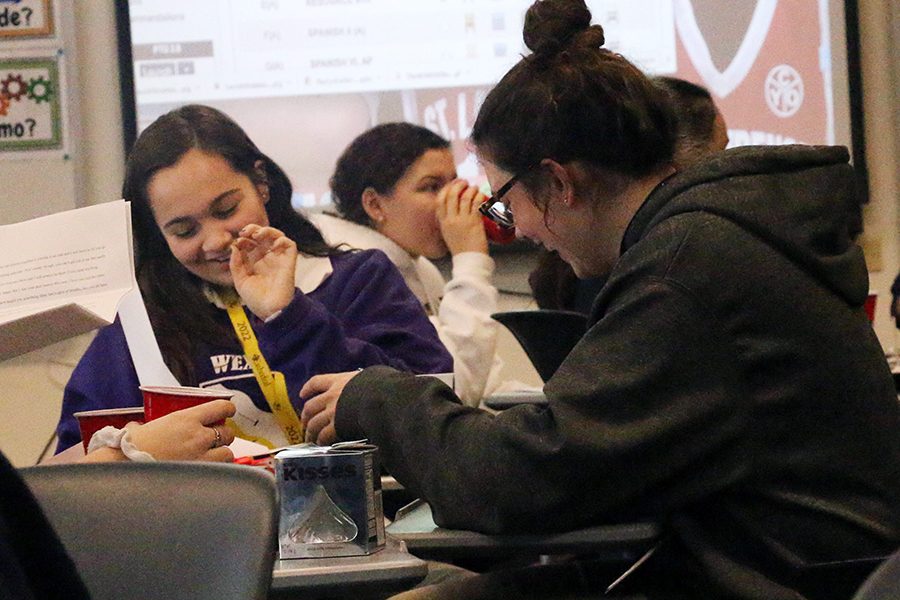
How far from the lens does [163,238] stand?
217 cm

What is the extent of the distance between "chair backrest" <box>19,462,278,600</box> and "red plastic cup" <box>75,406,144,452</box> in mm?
403

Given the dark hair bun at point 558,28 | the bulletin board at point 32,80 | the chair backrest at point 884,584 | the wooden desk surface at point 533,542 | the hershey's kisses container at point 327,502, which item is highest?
the bulletin board at point 32,80

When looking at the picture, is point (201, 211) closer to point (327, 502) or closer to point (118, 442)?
point (118, 442)

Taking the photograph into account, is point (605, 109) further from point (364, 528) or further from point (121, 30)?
point (121, 30)

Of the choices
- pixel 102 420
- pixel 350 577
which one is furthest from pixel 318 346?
pixel 350 577

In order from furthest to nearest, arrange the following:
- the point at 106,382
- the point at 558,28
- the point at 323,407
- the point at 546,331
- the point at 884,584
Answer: the point at 106,382
the point at 546,331
the point at 323,407
the point at 558,28
the point at 884,584

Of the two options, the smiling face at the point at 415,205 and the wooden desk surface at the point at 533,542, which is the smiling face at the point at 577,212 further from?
the smiling face at the point at 415,205

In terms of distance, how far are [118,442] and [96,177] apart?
2414 mm

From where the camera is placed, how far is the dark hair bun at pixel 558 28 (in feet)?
4.71

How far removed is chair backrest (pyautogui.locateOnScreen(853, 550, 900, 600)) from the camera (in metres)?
0.69

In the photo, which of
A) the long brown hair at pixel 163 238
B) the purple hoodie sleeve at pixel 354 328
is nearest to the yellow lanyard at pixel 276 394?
the purple hoodie sleeve at pixel 354 328

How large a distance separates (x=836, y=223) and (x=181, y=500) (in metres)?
0.73

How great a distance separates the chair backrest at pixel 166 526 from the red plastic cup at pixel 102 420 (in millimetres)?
403

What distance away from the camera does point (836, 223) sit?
1.28m
